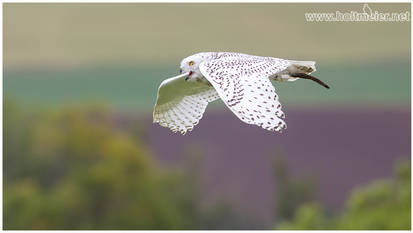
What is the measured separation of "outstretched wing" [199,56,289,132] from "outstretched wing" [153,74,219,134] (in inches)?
31.3

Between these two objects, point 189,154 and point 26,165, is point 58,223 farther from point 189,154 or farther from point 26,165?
point 189,154

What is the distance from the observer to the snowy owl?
4.43m

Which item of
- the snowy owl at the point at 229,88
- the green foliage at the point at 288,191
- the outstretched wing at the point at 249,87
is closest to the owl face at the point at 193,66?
the snowy owl at the point at 229,88

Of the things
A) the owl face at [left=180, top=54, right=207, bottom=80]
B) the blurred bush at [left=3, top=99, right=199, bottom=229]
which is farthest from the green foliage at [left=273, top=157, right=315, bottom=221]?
the owl face at [left=180, top=54, right=207, bottom=80]

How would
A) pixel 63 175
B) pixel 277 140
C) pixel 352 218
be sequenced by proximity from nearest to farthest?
pixel 352 218 → pixel 63 175 → pixel 277 140

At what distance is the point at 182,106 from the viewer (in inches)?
233

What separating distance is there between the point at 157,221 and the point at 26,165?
4.58 meters

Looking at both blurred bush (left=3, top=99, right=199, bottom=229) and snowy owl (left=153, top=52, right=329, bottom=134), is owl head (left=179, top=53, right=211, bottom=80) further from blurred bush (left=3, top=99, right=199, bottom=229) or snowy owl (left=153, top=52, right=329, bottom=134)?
blurred bush (left=3, top=99, right=199, bottom=229)

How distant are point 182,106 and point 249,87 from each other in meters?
1.33

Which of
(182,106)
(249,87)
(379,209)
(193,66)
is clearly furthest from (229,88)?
(379,209)

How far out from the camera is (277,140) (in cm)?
3206

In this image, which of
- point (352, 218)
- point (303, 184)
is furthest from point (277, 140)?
point (352, 218)

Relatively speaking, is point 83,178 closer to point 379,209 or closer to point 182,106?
point 379,209

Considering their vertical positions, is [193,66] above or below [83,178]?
above
